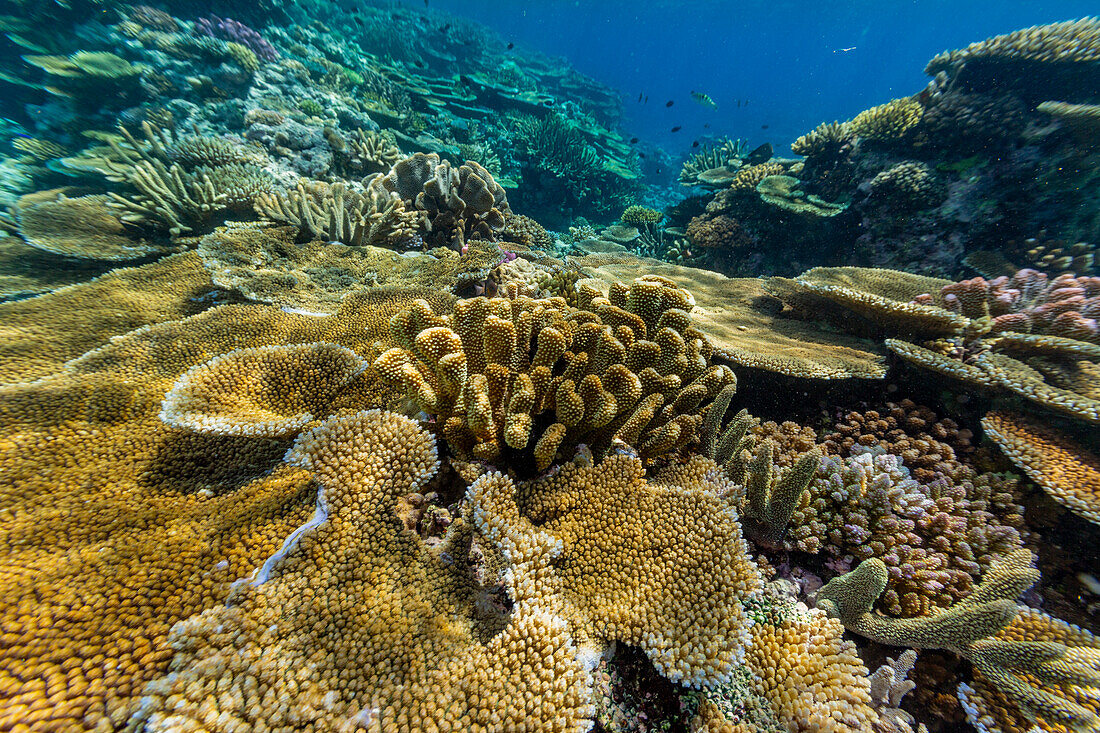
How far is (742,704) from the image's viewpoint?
1.67 metres

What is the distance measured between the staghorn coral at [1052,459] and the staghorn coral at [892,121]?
22.9 feet

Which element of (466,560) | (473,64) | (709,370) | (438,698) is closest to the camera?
(438,698)

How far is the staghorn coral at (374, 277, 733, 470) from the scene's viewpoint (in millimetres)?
1945

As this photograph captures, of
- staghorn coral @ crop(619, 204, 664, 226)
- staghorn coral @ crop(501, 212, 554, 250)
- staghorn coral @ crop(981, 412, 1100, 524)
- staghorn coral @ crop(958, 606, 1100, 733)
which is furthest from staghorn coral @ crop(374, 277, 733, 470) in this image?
staghorn coral @ crop(619, 204, 664, 226)

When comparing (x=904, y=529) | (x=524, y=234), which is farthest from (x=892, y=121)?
(x=904, y=529)

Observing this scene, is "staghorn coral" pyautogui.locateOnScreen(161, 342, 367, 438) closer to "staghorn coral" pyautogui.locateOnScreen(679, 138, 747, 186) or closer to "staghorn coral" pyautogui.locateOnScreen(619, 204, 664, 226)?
"staghorn coral" pyautogui.locateOnScreen(619, 204, 664, 226)

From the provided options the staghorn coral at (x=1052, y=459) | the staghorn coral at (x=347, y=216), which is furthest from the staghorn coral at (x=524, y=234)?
the staghorn coral at (x=1052, y=459)

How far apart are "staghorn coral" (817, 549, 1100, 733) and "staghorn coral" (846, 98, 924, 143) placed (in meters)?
8.34

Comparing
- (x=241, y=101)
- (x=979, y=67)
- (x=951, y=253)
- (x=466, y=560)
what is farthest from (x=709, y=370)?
(x=241, y=101)

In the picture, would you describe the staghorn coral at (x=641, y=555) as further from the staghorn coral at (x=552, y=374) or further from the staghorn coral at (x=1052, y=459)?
the staghorn coral at (x=1052, y=459)

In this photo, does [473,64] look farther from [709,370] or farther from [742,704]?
[742,704]

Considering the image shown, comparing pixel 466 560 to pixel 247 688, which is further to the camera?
pixel 466 560

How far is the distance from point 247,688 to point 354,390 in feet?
4.61

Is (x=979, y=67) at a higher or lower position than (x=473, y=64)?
lower
